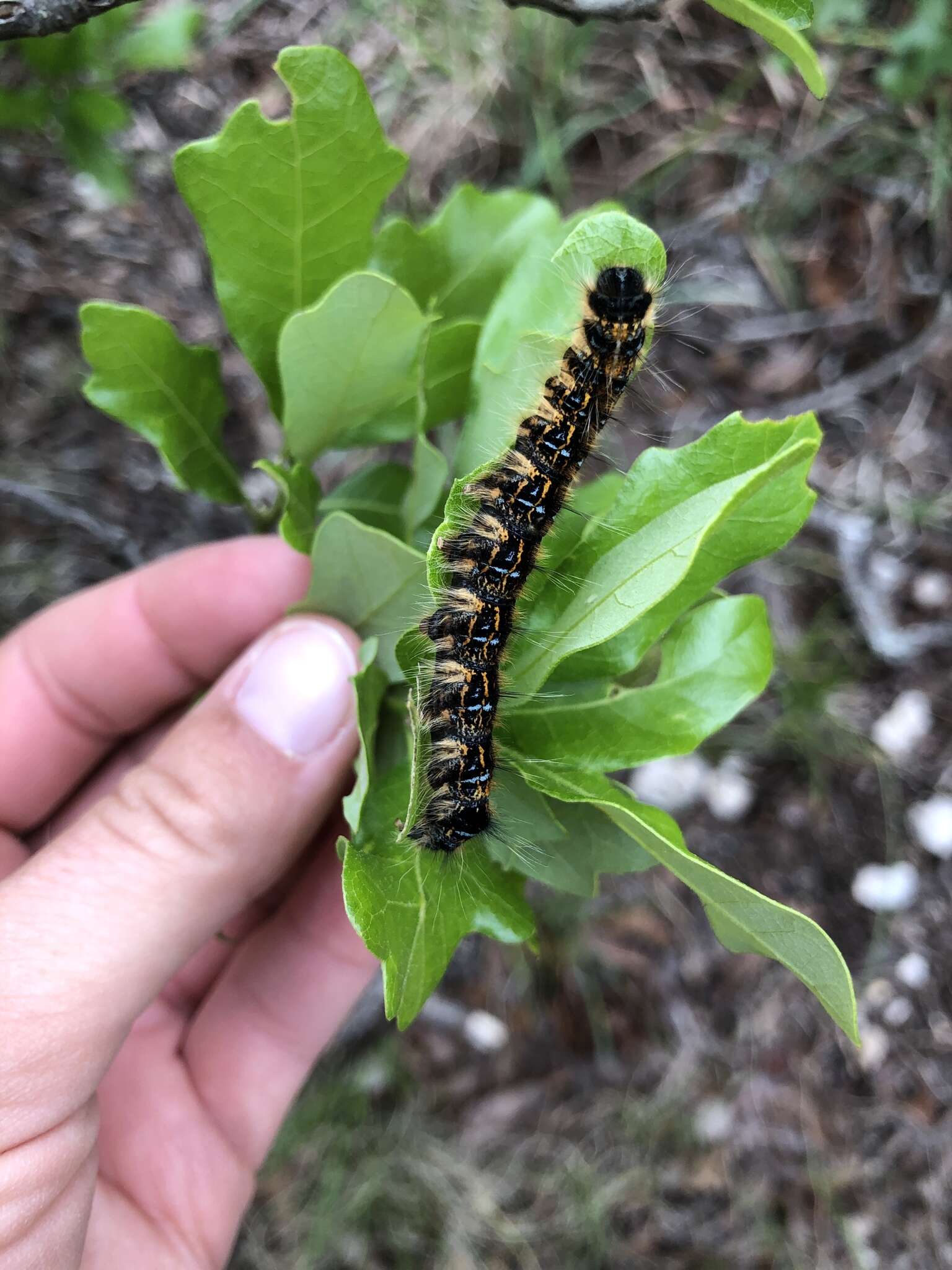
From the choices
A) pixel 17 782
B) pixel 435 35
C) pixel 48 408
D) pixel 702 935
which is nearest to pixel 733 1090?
pixel 702 935

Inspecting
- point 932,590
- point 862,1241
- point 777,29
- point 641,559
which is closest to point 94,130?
point 777,29

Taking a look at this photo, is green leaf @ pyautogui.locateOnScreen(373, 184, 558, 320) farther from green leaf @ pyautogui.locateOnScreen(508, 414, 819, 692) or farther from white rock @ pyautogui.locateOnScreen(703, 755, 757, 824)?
white rock @ pyautogui.locateOnScreen(703, 755, 757, 824)

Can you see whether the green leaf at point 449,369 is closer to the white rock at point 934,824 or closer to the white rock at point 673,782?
the white rock at point 673,782

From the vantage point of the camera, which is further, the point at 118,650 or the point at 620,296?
the point at 118,650

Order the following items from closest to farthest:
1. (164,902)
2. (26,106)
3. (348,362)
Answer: (348,362) < (164,902) < (26,106)

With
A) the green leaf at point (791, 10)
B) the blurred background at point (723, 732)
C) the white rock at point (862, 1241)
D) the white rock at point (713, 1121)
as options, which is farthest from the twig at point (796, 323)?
the white rock at point (862, 1241)

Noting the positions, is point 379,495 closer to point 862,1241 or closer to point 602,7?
point 602,7

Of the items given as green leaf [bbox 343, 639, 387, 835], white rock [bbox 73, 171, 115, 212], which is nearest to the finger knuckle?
green leaf [bbox 343, 639, 387, 835]
